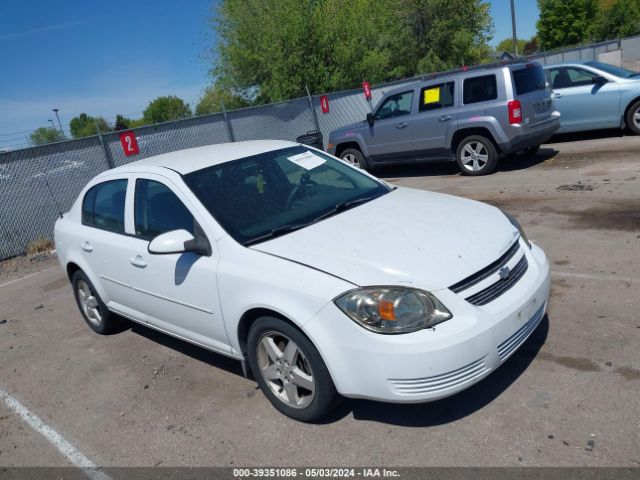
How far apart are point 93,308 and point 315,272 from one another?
Result: 325 centimetres

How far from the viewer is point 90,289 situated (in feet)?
17.8

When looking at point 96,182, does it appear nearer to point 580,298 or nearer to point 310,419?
point 310,419

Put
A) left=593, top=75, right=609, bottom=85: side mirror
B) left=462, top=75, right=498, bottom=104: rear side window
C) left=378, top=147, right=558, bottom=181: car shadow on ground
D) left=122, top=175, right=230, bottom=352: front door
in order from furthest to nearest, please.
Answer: left=593, top=75, right=609, bottom=85: side mirror, left=378, top=147, right=558, bottom=181: car shadow on ground, left=462, top=75, right=498, bottom=104: rear side window, left=122, top=175, right=230, bottom=352: front door

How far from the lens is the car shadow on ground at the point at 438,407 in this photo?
133 inches

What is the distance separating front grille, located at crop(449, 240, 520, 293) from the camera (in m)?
3.14

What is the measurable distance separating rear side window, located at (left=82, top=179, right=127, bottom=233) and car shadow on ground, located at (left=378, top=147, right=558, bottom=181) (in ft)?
23.7

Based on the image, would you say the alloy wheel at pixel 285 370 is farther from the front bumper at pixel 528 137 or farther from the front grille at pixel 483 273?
the front bumper at pixel 528 137

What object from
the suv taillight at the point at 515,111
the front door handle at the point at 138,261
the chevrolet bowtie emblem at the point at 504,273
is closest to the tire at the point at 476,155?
the suv taillight at the point at 515,111

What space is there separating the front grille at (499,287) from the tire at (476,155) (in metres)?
6.72

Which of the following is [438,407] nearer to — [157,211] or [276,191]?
[276,191]

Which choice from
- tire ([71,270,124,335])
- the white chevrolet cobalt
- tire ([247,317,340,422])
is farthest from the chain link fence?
tire ([247,317,340,422])

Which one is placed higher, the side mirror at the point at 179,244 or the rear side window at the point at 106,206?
the rear side window at the point at 106,206

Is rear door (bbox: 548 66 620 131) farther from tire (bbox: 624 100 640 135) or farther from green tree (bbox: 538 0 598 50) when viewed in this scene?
green tree (bbox: 538 0 598 50)

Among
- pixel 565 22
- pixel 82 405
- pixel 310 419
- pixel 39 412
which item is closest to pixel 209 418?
pixel 310 419
